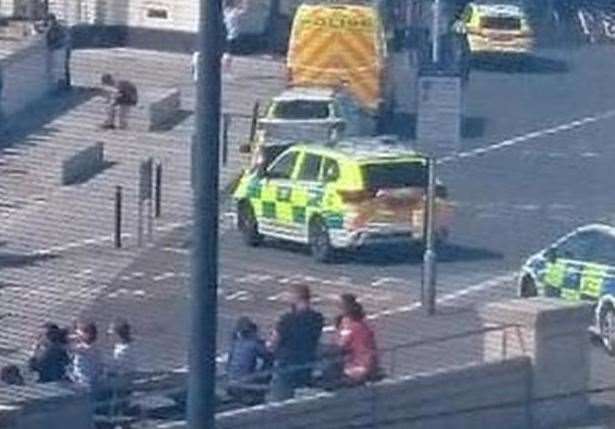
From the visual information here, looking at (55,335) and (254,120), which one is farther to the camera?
(254,120)

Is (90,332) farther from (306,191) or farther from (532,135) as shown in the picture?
(532,135)

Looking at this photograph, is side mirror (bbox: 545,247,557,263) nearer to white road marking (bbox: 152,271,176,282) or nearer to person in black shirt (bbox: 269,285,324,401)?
white road marking (bbox: 152,271,176,282)

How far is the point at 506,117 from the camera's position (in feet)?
25.4

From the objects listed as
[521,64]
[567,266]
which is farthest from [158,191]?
[521,64]

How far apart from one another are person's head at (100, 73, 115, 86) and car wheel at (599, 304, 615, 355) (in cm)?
132

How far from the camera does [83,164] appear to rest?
6.62 metres

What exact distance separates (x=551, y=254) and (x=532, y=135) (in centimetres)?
135

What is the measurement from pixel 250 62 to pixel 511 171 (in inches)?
32.5

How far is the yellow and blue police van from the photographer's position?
6000 mm

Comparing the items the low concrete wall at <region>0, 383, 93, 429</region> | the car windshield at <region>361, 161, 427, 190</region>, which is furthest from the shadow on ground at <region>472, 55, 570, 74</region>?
the low concrete wall at <region>0, 383, 93, 429</region>

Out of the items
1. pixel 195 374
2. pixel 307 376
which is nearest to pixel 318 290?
pixel 307 376

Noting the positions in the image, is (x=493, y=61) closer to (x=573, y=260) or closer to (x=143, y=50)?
(x=143, y=50)

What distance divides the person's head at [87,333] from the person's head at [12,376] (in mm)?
145

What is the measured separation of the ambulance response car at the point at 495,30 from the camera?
876 centimetres
